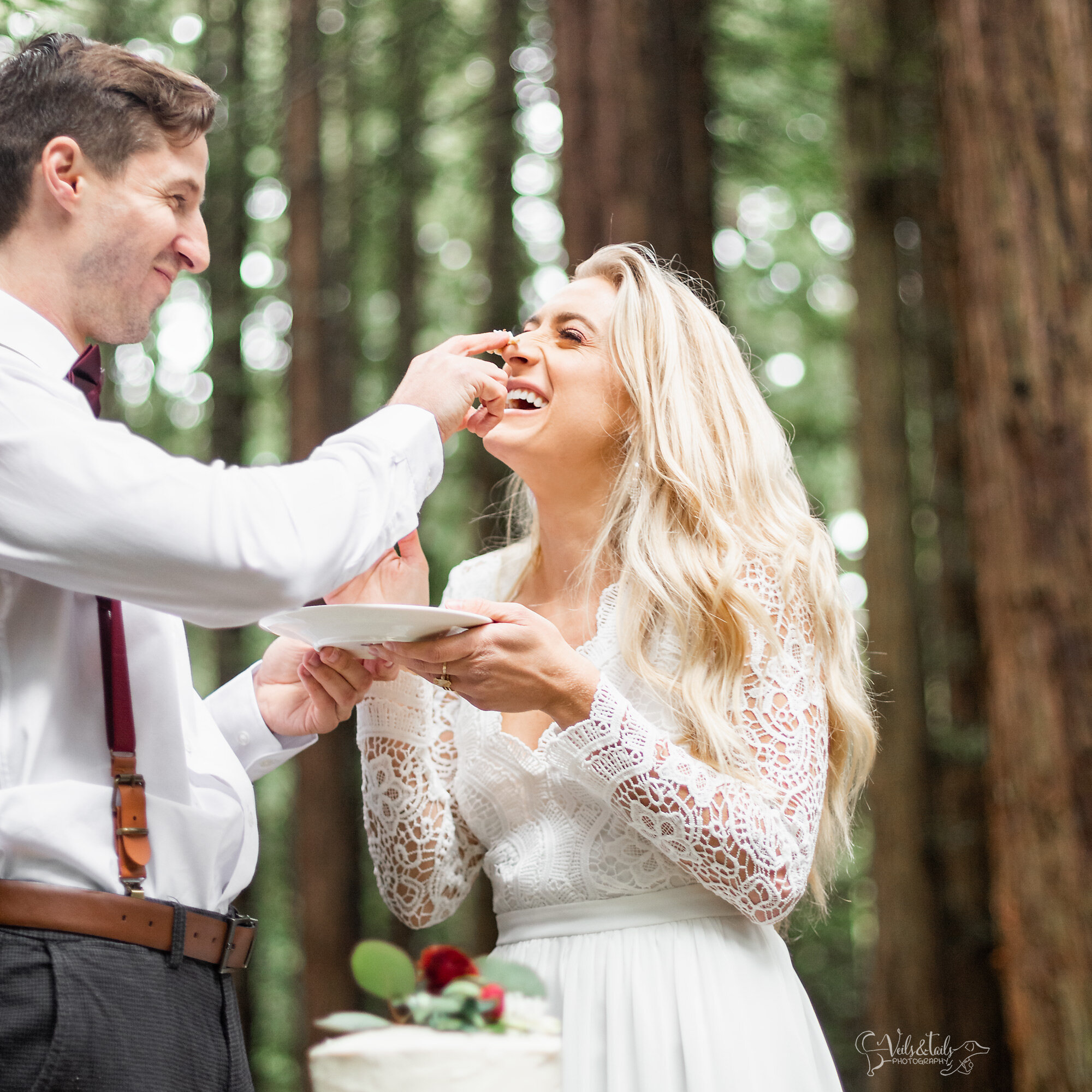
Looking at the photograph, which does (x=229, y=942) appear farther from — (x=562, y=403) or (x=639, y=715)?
(x=562, y=403)

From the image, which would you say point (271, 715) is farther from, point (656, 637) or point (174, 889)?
point (656, 637)

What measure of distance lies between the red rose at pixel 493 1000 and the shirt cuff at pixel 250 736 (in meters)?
1.19

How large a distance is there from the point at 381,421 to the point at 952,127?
3.78 m

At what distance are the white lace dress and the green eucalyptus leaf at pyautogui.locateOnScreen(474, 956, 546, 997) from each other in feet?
2.36

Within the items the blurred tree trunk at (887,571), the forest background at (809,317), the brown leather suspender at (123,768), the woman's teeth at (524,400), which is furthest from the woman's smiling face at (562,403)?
the blurred tree trunk at (887,571)

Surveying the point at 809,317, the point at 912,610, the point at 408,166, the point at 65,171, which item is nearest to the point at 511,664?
the point at 65,171

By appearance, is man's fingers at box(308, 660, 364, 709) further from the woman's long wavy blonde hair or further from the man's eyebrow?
the man's eyebrow

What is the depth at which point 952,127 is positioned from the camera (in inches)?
190

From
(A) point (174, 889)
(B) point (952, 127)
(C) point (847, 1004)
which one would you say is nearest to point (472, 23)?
(B) point (952, 127)

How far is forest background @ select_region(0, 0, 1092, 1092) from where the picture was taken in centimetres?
438

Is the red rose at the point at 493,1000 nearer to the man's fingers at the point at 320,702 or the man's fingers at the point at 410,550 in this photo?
the man's fingers at the point at 320,702

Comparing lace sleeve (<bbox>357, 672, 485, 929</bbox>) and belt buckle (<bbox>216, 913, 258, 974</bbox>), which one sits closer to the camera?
belt buckle (<bbox>216, 913, 258, 974</bbox>)

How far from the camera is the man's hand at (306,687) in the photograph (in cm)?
247

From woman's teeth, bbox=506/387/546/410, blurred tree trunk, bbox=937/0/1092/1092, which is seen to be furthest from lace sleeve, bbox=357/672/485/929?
blurred tree trunk, bbox=937/0/1092/1092
